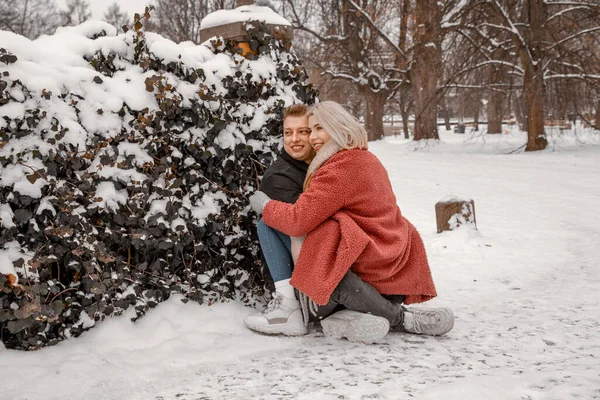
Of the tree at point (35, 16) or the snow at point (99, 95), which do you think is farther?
the tree at point (35, 16)

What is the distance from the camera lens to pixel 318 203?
2971 mm

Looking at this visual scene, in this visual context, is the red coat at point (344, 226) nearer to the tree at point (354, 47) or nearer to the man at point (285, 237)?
the man at point (285, 237)

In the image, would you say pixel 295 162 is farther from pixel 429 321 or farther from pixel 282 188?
pixel 429 321

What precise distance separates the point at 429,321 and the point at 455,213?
270 cm

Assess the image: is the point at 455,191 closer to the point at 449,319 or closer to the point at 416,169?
the point at 416,169

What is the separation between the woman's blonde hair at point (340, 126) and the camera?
3.08 m

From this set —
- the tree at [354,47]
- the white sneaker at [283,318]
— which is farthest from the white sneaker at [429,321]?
the tree at [354,47]

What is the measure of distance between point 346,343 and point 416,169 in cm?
953

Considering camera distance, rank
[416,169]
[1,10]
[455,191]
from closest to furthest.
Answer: [455,191] < [416,169] < [1,10]

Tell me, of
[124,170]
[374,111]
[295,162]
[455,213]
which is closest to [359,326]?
[295,162]

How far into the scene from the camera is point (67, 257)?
284cm

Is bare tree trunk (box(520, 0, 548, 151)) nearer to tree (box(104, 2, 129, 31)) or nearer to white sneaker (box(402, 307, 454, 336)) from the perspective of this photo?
white sneaker (box(402, 307, 454, 336))

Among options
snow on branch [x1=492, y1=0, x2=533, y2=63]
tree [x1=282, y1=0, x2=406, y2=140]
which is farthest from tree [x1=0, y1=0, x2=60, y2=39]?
snow on branch [x1=492, y1=0, x2=533, y2=63]

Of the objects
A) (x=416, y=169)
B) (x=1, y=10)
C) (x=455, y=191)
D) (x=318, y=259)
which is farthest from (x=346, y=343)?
(x=1, y=10)
